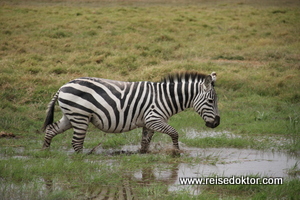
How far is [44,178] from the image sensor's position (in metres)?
5.56

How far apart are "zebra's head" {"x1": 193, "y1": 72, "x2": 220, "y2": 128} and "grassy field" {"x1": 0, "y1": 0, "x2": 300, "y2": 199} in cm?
63

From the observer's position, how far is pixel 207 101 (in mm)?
7285

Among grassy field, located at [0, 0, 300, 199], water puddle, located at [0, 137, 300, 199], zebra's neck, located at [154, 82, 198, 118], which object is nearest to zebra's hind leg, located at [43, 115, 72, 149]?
grassy field, located at [0, 0, 300, 199]

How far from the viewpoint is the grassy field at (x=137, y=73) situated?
18.4 ft

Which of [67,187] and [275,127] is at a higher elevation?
[67,187]

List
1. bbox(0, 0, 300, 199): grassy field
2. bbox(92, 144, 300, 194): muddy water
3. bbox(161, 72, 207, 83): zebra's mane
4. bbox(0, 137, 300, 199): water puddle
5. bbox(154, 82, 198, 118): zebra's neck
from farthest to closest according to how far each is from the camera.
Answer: bbox(161, 72, 207, 83): zebra's mane < bbox(154, 82, 198, 118): zebra's neck < bbox(92, 144, 300, 194): muddy water < bbox(0, 0, 300, 199): grassy field < bbox(0, 137, 300, 199): water puddle

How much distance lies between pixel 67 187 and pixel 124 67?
9.04 m

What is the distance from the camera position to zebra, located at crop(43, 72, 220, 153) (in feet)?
22.5

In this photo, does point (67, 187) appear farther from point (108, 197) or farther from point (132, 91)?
point (132, 91)

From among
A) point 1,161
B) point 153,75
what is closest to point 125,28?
point 153,75

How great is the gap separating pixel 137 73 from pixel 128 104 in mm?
6315

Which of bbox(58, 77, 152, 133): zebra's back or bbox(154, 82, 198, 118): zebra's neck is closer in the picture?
bbox(58, 77, 152, 133): zebra's back

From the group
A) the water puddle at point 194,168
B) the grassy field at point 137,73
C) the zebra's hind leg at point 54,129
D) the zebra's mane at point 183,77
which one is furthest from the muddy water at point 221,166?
the zebra's mane at point 183,77

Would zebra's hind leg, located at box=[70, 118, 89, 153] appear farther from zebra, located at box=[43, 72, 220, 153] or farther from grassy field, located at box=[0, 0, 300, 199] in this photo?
grassy field, located at box=[0, 0, 300, 199]
